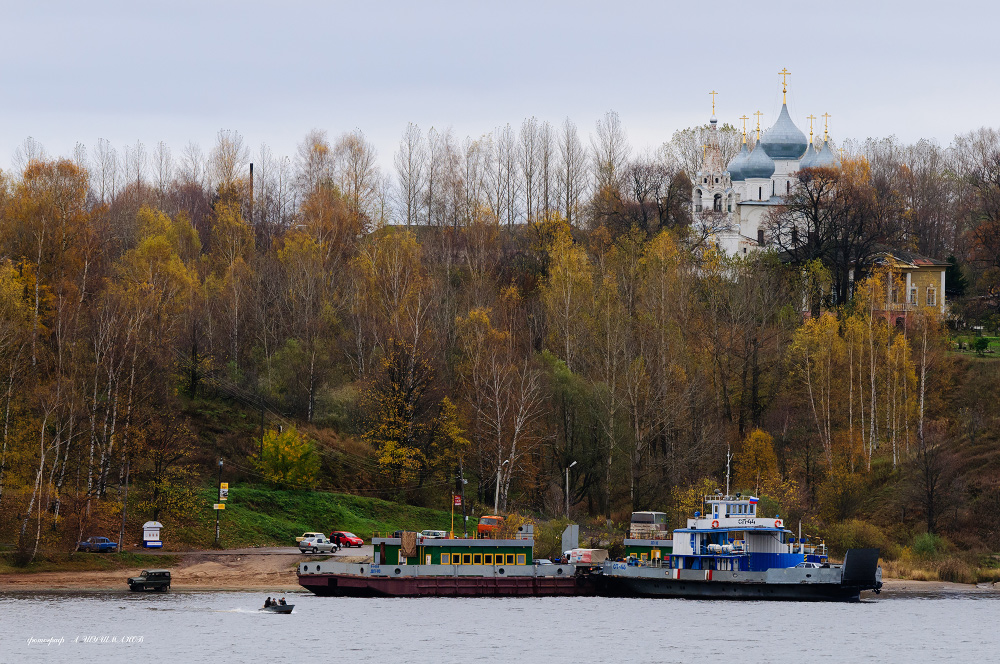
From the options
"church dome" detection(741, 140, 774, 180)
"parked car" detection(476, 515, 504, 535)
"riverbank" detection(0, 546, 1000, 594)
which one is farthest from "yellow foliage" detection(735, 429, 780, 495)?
"church dome" detection(741, 140, 774, 180)

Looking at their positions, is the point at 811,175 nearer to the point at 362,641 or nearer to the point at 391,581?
the point at 391,581

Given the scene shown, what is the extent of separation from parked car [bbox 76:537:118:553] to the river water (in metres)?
6.09

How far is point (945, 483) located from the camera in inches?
3292

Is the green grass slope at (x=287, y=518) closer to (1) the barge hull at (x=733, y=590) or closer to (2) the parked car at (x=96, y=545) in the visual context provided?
(2) the parked car at (x=96, y=545)

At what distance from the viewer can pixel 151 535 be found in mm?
73312

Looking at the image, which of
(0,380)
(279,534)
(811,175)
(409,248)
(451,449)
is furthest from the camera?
(811,175)

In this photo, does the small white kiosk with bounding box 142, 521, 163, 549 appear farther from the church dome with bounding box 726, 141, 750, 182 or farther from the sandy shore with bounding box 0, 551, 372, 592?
the church dome with bounding box 726, 141, 750, 182

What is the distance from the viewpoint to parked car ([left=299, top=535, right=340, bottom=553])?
2972 inches

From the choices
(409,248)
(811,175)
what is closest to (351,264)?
(409,248)

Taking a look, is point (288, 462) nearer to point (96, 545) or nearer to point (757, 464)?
point (96, 545)

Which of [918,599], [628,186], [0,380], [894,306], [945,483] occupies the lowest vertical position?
[918,599]

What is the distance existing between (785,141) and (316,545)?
284ft

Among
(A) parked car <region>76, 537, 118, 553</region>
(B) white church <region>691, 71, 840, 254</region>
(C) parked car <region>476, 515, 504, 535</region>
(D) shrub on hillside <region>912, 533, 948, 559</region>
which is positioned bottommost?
(D) shrub on hillside <region>912, 533, 948, 559</region>

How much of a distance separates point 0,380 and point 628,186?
2567 inches
